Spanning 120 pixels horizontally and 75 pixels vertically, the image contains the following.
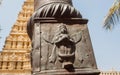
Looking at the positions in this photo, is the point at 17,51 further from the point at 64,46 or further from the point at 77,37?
the point at 64,46

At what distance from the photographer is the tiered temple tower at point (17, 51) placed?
18500mm

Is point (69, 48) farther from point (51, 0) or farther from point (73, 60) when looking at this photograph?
point (51, 0)

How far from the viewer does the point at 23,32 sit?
21703 millimetres

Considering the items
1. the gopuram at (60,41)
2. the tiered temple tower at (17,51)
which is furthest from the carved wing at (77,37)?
the tiered temple tower at (17,51)

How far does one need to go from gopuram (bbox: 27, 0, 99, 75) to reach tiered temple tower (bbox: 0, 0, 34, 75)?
1494 centimetres

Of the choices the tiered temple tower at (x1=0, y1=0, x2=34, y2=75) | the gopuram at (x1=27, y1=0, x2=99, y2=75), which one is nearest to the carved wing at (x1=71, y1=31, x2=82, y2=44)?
the gopuram at (x1=27, y1=0, x2=99, y2=75)

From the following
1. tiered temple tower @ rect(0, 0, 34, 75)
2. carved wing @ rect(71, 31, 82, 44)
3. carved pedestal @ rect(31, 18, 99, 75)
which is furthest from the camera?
tiered temple tower @ rect(0, 0, 34, 75)

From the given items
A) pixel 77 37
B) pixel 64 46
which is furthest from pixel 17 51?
pixel 64 46

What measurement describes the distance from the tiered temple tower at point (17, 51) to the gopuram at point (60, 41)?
588 inches

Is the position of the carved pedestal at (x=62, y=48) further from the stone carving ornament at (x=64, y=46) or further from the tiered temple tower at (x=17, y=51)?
the tiered temple tower at (x=17, y=51)

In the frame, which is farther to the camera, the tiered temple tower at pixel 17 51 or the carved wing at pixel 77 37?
the tiered temple tower at pixel 17 51

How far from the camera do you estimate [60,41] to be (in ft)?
7.52

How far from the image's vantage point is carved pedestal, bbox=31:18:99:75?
2238 mm

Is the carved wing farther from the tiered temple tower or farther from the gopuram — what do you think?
the tiered temple tower
